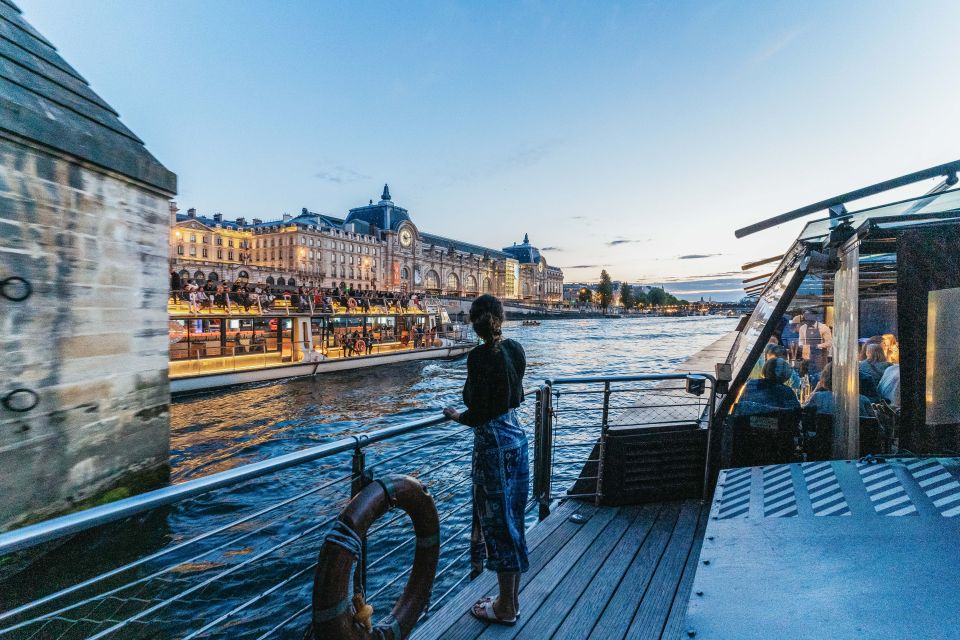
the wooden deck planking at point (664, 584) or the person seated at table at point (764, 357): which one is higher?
the person seated at table at point (764, 357)

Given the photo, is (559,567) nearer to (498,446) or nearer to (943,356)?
(498,446)

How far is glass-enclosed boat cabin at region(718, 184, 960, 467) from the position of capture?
3295 millimetres

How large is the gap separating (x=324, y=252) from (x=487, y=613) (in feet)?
343

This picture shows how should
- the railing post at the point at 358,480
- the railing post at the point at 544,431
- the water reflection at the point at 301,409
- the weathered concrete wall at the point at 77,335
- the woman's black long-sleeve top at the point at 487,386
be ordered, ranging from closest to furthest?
the railing post at the point at 358,480
the woman's black long-sleeve top at the point at 487,386
the railing post at the point at 544,431
the weathered concrete wall at the point at 77,335
the water reflection at the point at 301,409

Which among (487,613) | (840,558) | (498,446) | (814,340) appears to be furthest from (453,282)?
(840,558)

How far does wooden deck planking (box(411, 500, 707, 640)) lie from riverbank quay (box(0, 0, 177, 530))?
17.0 feet

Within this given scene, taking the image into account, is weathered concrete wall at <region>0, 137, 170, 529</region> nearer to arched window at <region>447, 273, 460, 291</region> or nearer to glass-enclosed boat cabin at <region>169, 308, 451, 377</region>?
glass-enclosed boat cabin at <region>169, 308, 451, 377</region>

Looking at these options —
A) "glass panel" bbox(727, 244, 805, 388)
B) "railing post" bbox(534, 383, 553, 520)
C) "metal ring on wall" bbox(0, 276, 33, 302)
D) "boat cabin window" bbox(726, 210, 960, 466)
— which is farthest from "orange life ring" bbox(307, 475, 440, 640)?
"metal ring on wall" bbox(0, 276, 33, 302)

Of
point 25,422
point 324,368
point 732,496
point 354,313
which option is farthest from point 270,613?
point 354,313

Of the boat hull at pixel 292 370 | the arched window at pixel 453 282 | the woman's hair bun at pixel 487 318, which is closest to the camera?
the woman's hair bun at pixel 487 318

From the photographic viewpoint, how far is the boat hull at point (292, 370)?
1904 centimetres

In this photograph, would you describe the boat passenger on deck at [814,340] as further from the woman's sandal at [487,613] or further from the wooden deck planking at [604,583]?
the woman's sandal at [487,613]

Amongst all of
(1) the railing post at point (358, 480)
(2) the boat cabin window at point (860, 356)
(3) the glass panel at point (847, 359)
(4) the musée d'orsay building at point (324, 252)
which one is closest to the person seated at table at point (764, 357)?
(2) the boat cabin window at point (860, 356)

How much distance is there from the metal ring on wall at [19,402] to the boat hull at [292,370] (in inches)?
565
